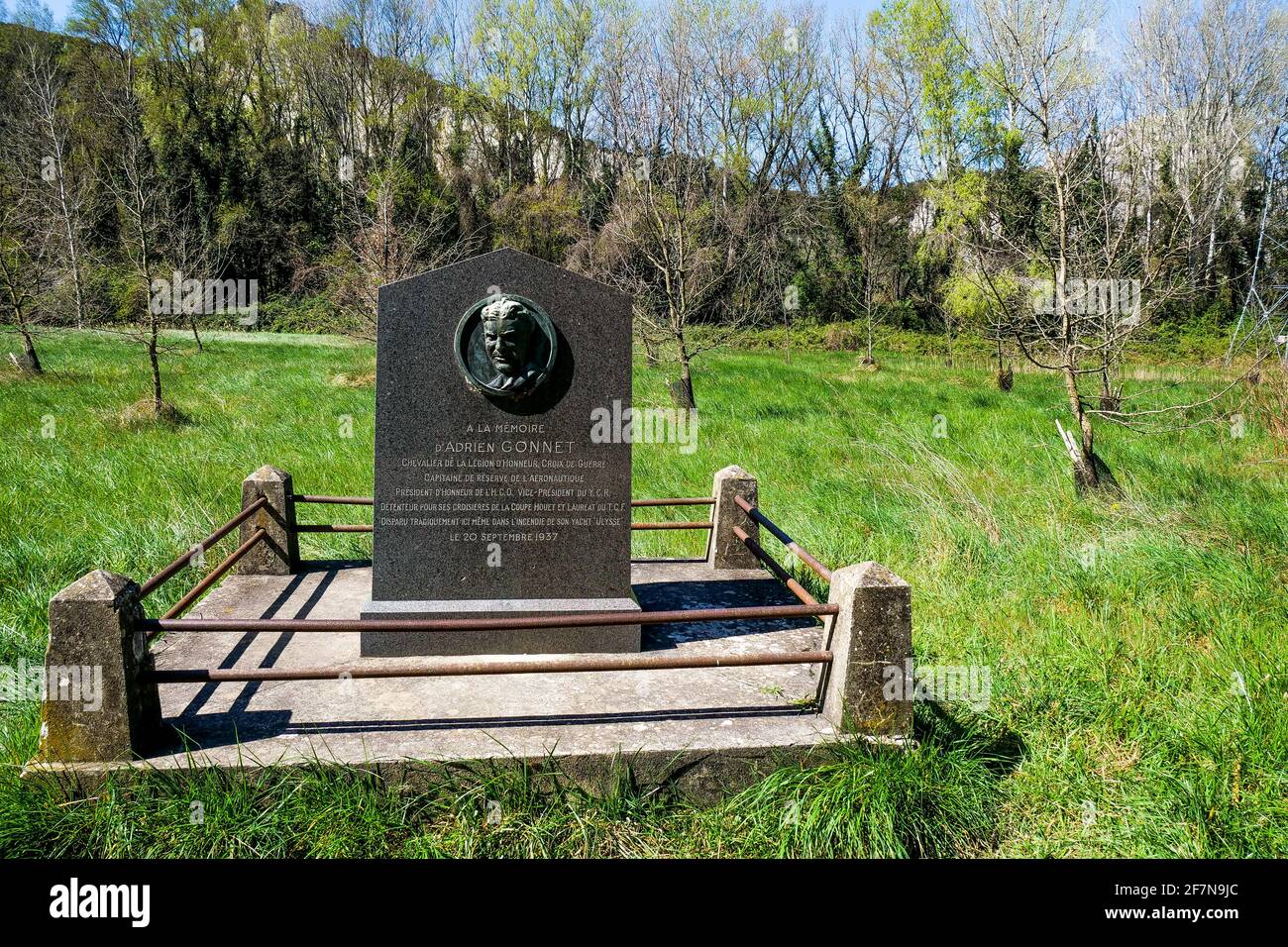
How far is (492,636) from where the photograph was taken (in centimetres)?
479

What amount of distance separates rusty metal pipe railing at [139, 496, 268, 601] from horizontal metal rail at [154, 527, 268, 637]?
143 millimetres

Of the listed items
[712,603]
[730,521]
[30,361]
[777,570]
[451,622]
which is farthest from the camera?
[30,361]

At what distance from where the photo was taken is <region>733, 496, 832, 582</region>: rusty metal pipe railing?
444 cm

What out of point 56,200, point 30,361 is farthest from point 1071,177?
point 56,200

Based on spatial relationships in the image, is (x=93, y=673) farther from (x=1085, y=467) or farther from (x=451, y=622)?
(x=1085, y=467)

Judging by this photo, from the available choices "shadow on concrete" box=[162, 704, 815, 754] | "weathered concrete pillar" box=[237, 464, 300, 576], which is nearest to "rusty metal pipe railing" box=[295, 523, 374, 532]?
"weathered concrete pillar" box=[237, 464, 300, 576]

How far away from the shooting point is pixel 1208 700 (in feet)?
14.5

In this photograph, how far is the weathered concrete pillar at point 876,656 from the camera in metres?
3.79

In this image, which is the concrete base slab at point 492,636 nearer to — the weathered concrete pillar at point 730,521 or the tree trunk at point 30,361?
the weathered concrete pillar at point 730,521

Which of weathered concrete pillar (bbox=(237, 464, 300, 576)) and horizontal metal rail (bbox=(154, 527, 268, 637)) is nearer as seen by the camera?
horizontal metal rail (bbox=(154, 527, 268, 637))

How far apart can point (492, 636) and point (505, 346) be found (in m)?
1.65

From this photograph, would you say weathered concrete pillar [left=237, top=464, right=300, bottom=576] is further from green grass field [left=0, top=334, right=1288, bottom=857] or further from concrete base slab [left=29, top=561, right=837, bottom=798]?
concrete base slab [left=29, top=561, right=837, bottom=798]

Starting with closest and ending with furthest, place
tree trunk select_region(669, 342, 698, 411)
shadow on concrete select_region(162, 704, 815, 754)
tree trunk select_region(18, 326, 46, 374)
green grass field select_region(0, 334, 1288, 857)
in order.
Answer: green grass field select_region(0, 334, 1288, 857) → shadow on concrete select_region(162, 704, 815, 754) → tree trunk select_region(669, 342, 698, 411) → tree trunk select_region(18, 326, 46, 374)
